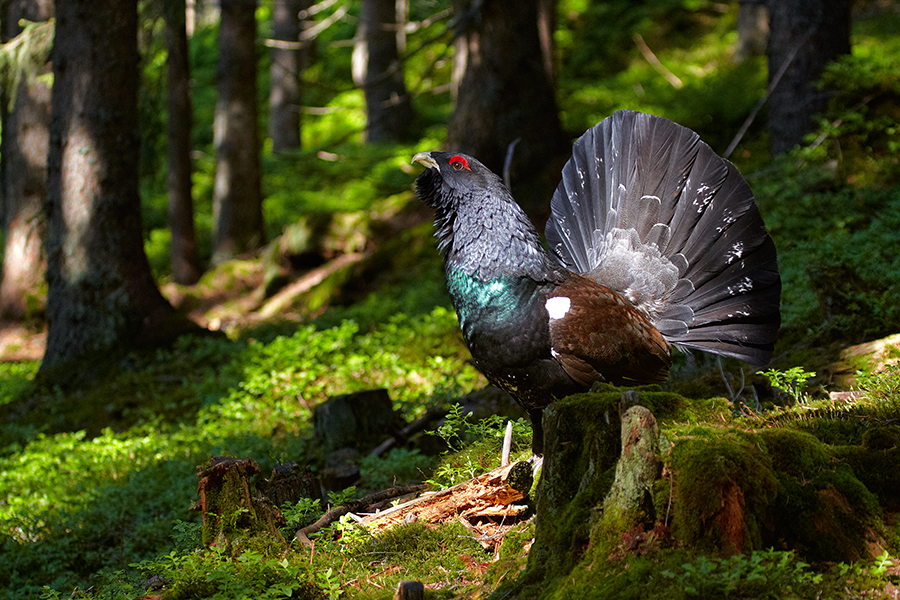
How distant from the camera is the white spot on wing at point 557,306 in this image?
160 inches

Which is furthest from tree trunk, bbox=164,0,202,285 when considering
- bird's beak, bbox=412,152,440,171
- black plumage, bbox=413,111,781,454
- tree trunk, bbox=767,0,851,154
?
black plumage, bbox=413,111,781,454

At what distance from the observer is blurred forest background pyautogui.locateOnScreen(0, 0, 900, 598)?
18.8 feet

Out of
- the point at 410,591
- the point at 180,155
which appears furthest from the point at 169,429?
the point at 180,155

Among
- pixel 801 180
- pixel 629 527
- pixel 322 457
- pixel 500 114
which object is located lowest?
pixel 322 457

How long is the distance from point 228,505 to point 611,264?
119 inches

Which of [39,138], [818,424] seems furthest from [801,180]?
[39,138]

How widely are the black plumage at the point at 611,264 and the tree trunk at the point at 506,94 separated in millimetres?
5647

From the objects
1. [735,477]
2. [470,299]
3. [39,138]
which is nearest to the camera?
[735,477]

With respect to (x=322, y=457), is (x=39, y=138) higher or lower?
higher

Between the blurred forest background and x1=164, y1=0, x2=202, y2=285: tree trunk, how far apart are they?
48 mm

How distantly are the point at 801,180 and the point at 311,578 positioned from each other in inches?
288

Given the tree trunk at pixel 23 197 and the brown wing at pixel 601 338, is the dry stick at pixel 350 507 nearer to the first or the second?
the brown wing at pixel 601 338

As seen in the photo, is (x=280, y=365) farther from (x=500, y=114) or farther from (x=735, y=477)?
(x=735, y=477)

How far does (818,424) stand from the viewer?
11.6ft
